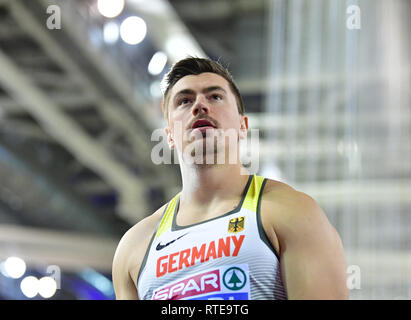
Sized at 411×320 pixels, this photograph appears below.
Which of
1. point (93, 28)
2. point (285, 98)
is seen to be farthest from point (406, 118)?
point (285, 98)

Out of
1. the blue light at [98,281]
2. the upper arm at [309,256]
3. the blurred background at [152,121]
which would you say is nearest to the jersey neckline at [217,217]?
the upper arm at [309,256]

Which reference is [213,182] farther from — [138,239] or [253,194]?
[138,239]

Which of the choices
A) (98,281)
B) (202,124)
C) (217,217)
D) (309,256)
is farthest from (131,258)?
(98,281)

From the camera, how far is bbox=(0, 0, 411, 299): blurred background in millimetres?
6105

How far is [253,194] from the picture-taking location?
4.85ft

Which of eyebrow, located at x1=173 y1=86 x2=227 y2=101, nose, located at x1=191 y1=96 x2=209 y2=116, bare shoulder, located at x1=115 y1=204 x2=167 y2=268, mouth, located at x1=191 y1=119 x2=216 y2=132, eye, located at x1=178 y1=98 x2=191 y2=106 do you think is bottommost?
bare shoulder, located at x1=115 y1=204 x2=167 y2=268

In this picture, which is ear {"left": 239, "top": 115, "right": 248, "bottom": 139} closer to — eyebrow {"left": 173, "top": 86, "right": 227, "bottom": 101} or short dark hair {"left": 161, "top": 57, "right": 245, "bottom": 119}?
short dark hair {"left": 161, "top": 57, "right": 245, "bottom": 119}

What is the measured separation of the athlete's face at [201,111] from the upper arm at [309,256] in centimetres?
33

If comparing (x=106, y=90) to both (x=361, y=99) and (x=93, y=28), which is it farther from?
(x=361, y=99)

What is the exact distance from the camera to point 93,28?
6699mm

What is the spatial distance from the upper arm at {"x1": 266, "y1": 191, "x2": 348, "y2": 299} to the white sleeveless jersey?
4 centimetres

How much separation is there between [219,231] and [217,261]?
0.09m

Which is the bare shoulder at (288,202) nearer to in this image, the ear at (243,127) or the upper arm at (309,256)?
the upper arm at (309,256)

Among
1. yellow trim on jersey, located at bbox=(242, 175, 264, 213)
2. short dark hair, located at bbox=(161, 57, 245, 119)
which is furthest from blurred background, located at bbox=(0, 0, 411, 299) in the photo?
yellow trim on jersey, located at bbox=(242, 175, 264, 213)
